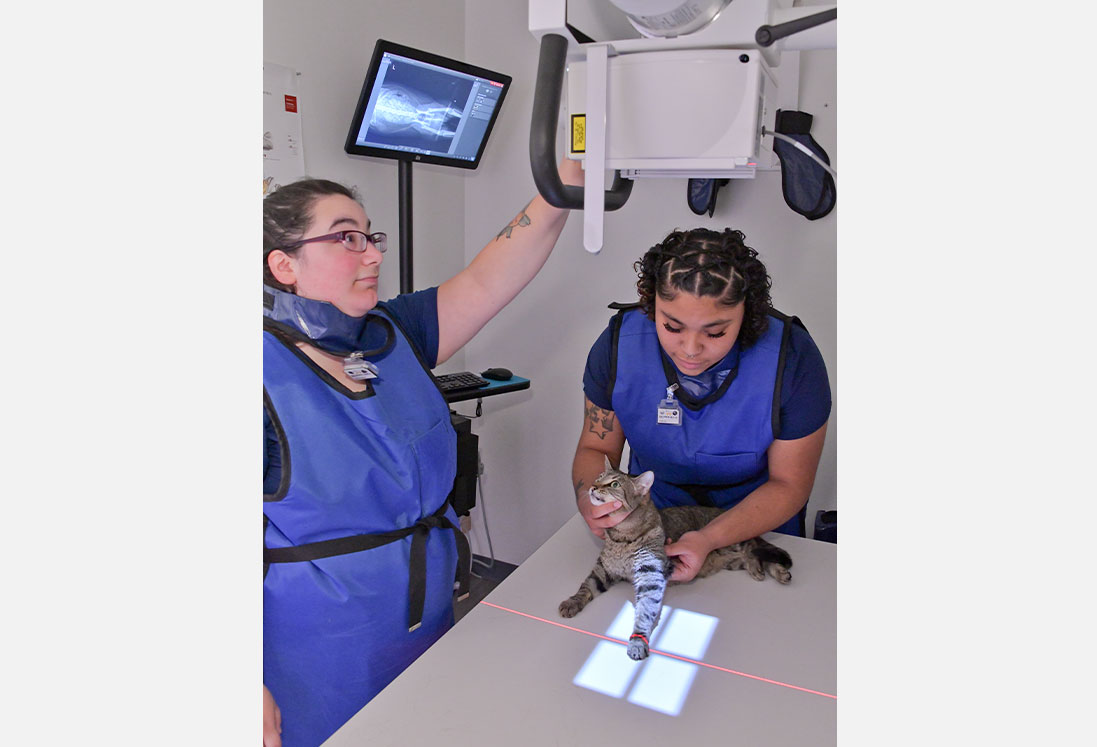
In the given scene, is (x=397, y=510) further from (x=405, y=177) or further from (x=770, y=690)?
(x=405, y=177)

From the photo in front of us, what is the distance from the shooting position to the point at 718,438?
1.68 metres

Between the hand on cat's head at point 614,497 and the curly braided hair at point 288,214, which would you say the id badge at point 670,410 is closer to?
the hand on cat's head at point 614,497

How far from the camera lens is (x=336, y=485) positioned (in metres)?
1.28

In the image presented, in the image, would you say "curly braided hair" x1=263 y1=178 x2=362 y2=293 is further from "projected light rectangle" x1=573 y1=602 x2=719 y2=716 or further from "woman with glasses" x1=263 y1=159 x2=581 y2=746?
"projected light rectangle" x1=573 y1=602 x2=719 y2=716

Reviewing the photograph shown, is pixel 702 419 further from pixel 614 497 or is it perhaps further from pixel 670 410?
pixel 614 497

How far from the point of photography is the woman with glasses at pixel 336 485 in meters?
1.26

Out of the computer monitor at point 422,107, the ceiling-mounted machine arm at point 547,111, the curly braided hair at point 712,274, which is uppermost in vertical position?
the computer monitor at point 422,107

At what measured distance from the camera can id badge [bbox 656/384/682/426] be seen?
5.56ft

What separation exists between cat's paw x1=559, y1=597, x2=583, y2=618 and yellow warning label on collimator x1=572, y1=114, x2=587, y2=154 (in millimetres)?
795

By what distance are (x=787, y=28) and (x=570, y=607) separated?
98cm

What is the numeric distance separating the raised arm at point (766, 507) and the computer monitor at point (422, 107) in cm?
163

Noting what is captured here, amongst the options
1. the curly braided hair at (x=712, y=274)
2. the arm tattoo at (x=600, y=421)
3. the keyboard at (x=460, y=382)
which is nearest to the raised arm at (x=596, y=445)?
the arm tattoo at (x=600, y=421)

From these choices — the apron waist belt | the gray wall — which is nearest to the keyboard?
the gray wall

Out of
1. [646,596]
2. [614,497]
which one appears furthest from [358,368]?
[646,596]
